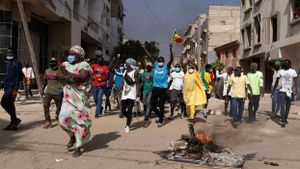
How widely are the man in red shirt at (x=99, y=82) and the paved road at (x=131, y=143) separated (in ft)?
1.29

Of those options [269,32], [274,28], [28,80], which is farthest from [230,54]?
[28,80]

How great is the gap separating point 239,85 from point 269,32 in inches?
609

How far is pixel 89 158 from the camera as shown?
20.5 ft

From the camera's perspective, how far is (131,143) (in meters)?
7.49

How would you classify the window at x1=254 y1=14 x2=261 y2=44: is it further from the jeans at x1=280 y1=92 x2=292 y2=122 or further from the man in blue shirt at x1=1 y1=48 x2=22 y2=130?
the man in blue shirt at x1=1 y1=48 x2=22 y2=130

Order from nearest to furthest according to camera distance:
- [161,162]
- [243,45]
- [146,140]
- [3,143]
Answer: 1. [161,162]
2. [3,143]
3. [146,140]
4. [243,45]

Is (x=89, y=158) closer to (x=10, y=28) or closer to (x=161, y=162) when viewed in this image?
(x=161, y=162)

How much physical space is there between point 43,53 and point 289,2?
47.8 feet

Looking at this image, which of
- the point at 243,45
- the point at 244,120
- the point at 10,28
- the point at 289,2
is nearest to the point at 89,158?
the point at 244,120

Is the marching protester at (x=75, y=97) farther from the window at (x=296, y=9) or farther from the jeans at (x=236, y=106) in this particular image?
the window at (x=296, y=9)

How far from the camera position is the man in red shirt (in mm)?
10809

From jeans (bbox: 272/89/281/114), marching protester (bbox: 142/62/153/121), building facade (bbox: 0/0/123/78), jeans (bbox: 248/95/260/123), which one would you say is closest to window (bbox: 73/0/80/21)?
building facade (bbox: 0/0/123/78)

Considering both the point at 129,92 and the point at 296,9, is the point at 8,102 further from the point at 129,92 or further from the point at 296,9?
the point at 296,9

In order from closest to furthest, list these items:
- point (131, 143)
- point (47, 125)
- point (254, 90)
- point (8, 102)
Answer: point (131, 143) → point (8, 102) → point (47, 125) → point (254, 90)
